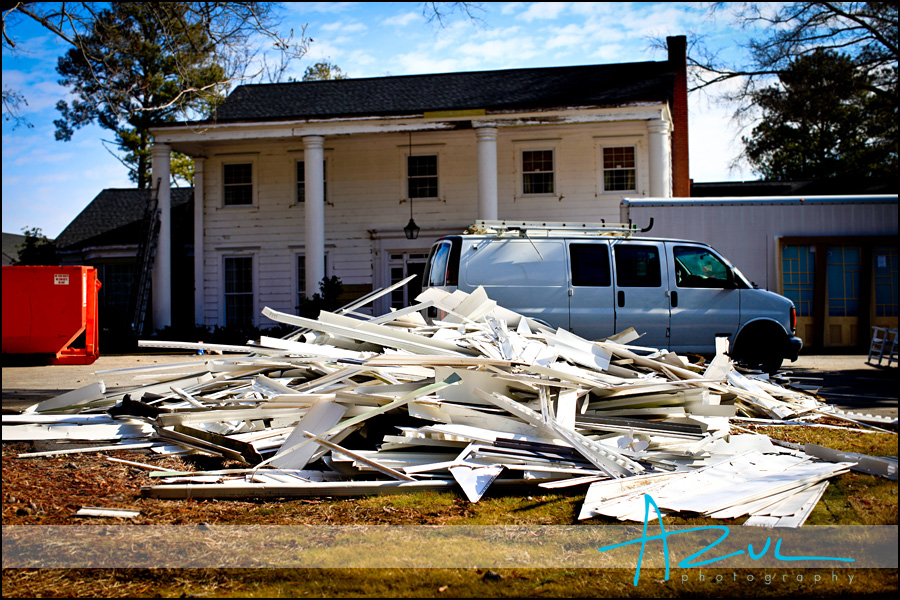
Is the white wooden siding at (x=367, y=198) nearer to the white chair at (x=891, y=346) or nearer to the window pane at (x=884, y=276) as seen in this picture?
the window pane at (x=884, y=276)

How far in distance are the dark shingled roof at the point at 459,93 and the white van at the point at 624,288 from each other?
8.31 meters

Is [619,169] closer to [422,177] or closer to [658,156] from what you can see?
[658,156]

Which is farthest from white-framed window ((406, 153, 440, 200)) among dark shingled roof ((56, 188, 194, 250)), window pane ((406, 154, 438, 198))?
dark shingled roof ((56, 188, 194, 250))

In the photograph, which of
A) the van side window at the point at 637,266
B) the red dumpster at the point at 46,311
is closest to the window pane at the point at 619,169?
the van side window at the point at 637,266

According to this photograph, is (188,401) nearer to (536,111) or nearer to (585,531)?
(585,531)

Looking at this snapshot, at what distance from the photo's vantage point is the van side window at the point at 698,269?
30.3 ft

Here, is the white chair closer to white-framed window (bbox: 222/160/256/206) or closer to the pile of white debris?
the pile of white debris

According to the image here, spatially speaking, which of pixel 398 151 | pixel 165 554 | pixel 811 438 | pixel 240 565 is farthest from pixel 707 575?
pixel 398 151

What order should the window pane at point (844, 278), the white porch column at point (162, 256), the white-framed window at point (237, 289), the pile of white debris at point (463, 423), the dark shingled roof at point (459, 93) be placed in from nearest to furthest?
the pile of white debris at point (463, 423) < the window pane at point (844, 278) < the dark shingled roof at point (459, 93) < the white porch column at point (162, 256) < the white-framed window at point (237, 289)

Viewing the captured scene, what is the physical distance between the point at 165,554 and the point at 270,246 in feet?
56.8

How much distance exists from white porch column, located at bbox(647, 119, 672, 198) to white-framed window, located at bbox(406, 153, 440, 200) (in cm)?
588

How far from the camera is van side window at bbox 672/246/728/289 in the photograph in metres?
9.23

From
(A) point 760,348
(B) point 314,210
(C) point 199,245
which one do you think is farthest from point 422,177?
(A) point 760,348

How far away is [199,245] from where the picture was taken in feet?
65.9
